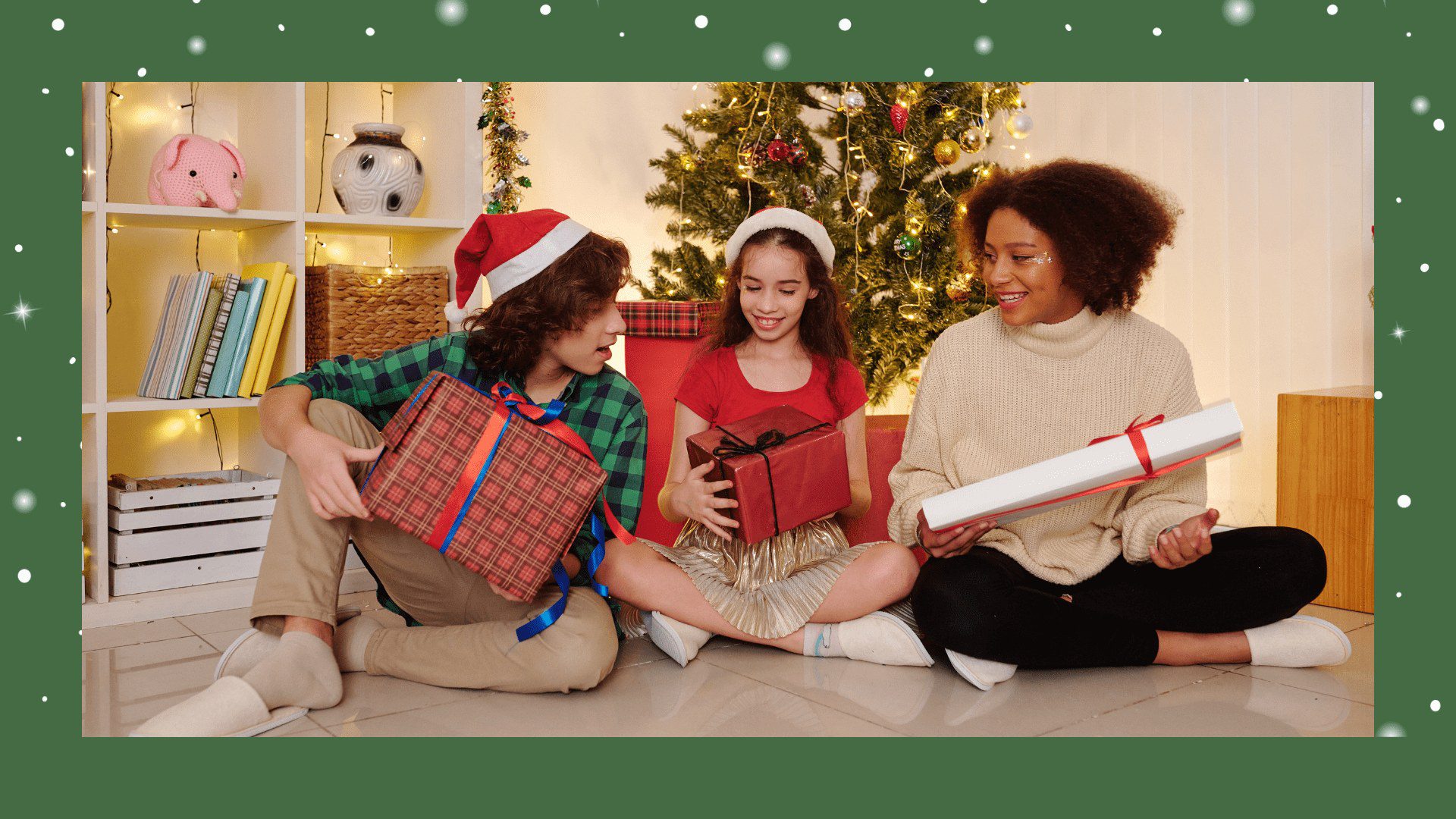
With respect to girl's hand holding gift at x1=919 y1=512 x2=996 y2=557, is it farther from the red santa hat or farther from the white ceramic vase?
the white ceramic vase

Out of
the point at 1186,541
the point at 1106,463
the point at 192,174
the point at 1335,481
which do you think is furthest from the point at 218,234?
the point at 1335,481

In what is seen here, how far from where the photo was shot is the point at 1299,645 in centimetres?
167

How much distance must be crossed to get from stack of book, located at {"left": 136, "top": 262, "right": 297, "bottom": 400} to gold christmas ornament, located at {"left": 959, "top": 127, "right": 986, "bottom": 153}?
1791 mm

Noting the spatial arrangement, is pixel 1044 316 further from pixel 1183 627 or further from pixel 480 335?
pixel 480 335

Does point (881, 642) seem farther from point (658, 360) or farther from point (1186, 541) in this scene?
point (658, 360)

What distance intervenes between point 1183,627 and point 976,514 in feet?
1.51

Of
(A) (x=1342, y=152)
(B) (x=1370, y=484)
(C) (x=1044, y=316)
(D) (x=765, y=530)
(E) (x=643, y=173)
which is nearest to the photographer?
(D) (x=765, y=530)

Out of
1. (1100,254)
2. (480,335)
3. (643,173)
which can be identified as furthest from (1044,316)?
(643,173)

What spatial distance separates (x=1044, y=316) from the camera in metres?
1.76

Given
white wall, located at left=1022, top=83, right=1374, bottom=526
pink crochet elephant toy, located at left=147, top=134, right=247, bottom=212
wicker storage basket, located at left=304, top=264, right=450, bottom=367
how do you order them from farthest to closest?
white wall, located at left=1022, top=83, right=1374, bottom=526 → wicker storage basket, located at left=304, top=264, right=450, bottom=367 → pink crochet elephant toy, located at left=147, top=134, right=247, bottom=212

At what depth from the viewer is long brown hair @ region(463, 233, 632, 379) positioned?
1680 mm

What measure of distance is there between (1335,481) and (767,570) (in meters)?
1.19

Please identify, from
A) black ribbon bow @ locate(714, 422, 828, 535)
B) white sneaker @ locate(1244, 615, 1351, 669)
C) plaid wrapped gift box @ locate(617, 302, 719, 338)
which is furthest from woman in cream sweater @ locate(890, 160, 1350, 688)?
plaid wrapped gift box @ locate(617, 302, 719, 338)

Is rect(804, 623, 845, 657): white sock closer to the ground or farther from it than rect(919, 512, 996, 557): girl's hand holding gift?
closer to the ground
